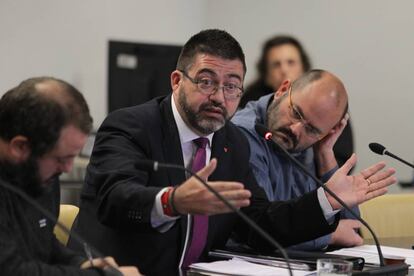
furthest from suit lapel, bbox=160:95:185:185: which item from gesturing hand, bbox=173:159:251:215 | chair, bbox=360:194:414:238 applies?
chair, bbox=360:194:414:238

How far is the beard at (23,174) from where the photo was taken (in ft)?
5.74

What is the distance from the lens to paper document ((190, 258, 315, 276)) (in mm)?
2139

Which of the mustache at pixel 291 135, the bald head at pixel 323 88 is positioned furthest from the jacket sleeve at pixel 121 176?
the bald head at pixel 323 88

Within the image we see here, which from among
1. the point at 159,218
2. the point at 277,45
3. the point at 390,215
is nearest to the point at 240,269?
the point at 159,218

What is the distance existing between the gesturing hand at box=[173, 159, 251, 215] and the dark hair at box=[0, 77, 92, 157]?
1.23 feet

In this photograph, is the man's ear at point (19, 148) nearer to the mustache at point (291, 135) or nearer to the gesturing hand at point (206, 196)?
the gesturing hand at point (206, 196)

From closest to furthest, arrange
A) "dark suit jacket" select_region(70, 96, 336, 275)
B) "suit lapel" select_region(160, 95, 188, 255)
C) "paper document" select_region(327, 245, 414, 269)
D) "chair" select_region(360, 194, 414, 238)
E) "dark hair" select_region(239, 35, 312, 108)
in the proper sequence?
"dark suit jacket" select_region(70, 96, 336, 275) < "suit lapel" select_region(160, 95, 188, 255) < "paper document" select_region(327, 245, 414, 269) < "chair" select_region(360, 194, 414, 238) < "dark hair" select_region(239, 35, 312, 108)

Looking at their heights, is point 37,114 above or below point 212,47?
below

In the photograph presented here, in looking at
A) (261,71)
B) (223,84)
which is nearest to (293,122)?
(223,84)

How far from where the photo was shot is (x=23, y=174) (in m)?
1.76

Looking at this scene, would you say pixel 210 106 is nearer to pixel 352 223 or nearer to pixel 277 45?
pixel 352 223

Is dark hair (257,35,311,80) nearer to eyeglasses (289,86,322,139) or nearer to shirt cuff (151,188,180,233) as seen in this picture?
eyeglasses (289,86,322,139)

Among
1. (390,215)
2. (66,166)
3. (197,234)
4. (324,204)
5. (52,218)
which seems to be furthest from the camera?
(390,215)

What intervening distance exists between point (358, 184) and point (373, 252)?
251mm
